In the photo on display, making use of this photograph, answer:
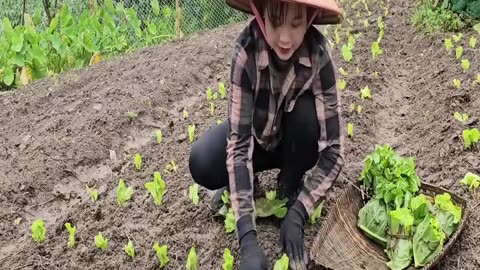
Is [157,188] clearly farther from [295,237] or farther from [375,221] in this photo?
[375,221]

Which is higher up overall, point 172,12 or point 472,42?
point 472,42

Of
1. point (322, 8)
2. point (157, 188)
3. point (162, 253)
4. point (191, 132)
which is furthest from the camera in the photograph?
point (191, 132)

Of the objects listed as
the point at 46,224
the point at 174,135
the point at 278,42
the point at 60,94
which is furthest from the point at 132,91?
the point at 278,42

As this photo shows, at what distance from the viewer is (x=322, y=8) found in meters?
2.12

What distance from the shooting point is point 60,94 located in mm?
5047

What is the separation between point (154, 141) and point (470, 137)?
1929 mm

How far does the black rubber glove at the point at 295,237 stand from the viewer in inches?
91.1

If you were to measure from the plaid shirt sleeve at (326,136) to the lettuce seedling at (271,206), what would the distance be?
260 mm

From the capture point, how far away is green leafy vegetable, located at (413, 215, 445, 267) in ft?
7.38

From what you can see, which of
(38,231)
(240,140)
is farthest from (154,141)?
(240,140)

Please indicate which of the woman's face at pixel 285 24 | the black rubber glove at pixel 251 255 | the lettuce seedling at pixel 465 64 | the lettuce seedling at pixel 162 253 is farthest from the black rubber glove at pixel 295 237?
the lettuce seedling at pixel 465 64

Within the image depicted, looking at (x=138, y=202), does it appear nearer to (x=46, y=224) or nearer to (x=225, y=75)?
(x=46, y=224)

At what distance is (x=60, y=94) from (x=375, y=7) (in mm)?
3487

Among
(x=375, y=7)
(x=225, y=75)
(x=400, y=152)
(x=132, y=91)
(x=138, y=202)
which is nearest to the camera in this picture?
(x=138, y=202)
